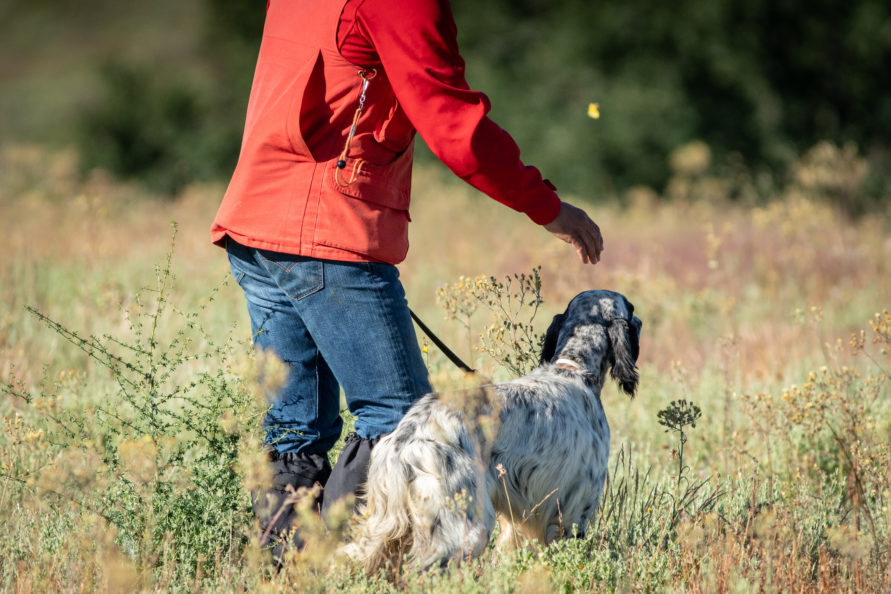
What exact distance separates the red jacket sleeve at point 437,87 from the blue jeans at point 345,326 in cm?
48

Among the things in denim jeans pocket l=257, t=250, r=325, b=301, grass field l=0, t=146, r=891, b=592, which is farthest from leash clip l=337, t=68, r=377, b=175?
grass field l=0, t=146, r=891, b=592

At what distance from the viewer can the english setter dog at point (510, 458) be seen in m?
2.84

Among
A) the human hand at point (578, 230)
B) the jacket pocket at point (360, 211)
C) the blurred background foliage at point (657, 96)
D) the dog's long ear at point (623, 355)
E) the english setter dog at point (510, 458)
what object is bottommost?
the english setter dog at point (510, 458)

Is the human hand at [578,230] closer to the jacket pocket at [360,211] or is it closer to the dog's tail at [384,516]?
the jacket pocket at [360,211]

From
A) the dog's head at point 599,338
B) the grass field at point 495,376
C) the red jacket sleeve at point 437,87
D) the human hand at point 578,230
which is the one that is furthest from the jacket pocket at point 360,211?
the dog's head at point 599,338

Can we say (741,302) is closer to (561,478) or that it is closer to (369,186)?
(561,478)

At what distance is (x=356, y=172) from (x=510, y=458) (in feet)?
3.78

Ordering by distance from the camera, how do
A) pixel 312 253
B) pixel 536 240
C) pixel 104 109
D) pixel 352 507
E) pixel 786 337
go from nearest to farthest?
1. pixel 312 253
2. pixel 352 507
3. pixel 786 337
4. pixel 536 240
5. pixel 104 109

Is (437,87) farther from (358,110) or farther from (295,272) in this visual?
(295,272)

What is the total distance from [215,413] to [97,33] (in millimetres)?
74470

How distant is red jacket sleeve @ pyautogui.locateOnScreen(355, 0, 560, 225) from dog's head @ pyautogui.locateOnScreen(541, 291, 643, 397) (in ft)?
3.61

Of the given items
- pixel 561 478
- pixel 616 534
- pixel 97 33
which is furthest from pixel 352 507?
pixel 97 33

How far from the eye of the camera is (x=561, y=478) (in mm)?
3316

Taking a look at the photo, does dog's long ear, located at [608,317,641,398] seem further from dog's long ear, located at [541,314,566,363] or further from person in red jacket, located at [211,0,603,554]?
person in red jacket, located at [211,0,603,554]
